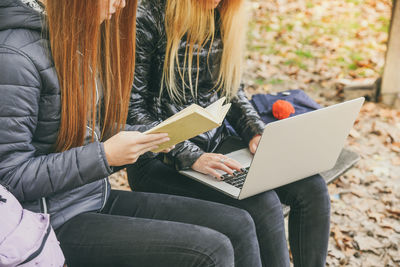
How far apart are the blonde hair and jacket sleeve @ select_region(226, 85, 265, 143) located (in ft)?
0.21

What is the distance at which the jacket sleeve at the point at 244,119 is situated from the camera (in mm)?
2270

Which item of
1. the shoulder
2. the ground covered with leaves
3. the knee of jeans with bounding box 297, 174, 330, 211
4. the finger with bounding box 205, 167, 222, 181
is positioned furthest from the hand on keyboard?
the ground covered with leaves

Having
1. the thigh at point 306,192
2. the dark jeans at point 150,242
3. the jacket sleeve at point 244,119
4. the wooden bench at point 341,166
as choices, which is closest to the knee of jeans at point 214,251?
the dark jeans at point 150,242

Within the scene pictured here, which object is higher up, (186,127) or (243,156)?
(186,127)

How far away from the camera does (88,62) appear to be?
61.1 inches

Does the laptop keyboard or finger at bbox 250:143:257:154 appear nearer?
the laptop keyboard

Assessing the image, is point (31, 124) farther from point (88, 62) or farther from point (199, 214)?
point (199, 214)

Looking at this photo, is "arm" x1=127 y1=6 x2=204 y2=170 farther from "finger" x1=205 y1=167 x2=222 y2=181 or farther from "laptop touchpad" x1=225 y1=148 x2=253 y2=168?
"laptop touchpad" x1=225 y1=148 x2=253 y2=168

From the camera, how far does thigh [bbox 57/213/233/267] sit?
1535 mm

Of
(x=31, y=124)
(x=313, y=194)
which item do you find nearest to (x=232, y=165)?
(x=313, y=194)

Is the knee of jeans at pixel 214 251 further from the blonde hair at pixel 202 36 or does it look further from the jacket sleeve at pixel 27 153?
the blonde hair at pixel 202 36

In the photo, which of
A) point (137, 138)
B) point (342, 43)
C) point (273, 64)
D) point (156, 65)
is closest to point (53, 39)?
point (137, 138)

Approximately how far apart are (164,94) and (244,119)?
1.45 feet

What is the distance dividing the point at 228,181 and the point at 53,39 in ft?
3.03
